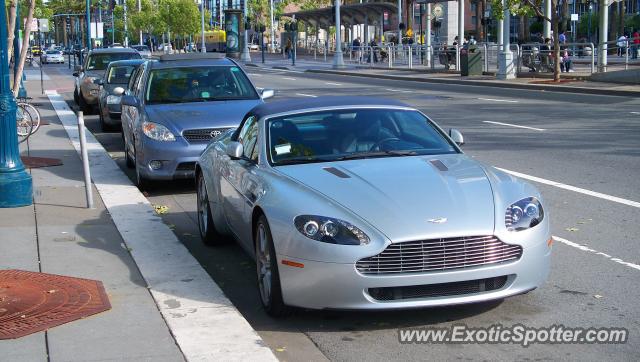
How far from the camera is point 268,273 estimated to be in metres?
6.14

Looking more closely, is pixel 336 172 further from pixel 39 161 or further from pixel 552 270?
pixel 39 161

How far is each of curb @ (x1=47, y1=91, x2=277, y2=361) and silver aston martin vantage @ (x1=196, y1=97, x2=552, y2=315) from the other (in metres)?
0.40

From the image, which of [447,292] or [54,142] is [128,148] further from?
[447,292]

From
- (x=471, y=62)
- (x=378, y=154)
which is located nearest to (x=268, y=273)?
(x=378, y=154)

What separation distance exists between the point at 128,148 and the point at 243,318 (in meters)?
7.72

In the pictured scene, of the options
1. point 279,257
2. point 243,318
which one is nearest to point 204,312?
point 243,318

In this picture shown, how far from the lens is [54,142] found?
55.5ft

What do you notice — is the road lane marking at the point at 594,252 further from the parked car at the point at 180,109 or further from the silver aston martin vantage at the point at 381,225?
the parked car at the point at 180,109

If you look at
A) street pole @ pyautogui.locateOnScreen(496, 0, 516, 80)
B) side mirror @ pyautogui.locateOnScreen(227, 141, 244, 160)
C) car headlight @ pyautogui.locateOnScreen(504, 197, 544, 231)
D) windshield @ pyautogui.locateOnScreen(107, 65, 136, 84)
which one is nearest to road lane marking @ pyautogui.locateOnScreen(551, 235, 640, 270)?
car headlight @ pyautogui.locateOnScreen(504, 197, 544, 231)

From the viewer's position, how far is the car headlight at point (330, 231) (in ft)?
18.3

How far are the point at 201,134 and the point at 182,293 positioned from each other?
4.99m

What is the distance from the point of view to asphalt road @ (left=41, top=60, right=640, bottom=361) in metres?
5.50

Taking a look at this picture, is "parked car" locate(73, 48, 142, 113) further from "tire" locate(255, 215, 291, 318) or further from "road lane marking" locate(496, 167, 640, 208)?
"tire" locate(255, 215, 291, 318)

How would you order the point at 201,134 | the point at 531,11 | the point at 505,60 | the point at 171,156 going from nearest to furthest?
the point at 171,156, the point at 201,134, the point at 531,11, the point at 505,60
